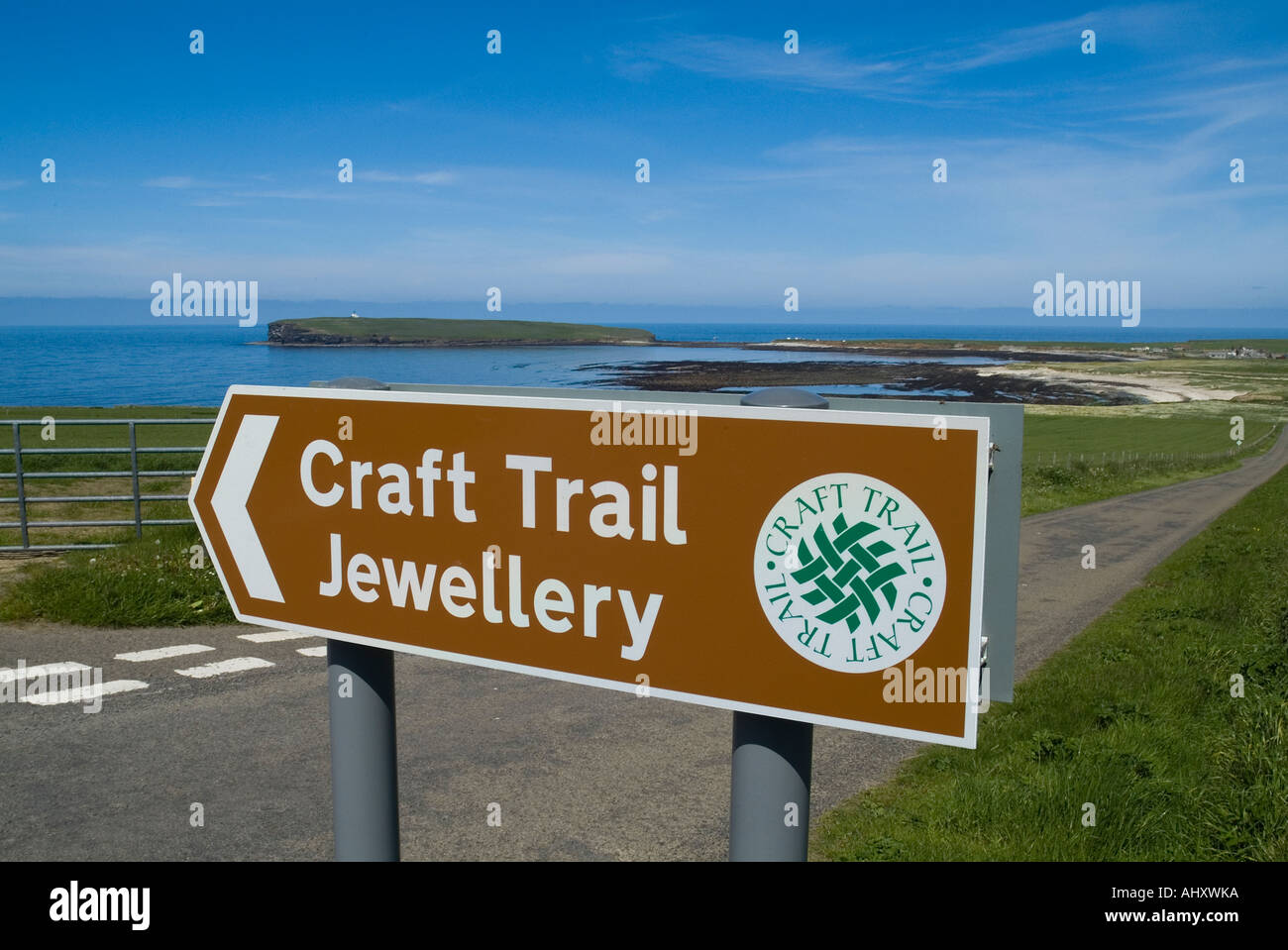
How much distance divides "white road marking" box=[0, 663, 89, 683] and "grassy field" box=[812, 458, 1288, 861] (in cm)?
563

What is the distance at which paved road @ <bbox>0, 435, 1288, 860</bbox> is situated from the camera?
4.64 m

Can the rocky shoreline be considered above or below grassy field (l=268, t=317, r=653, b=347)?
below

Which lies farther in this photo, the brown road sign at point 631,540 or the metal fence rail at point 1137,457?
the metal fence rail at point 1137,457

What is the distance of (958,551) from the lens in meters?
1.43

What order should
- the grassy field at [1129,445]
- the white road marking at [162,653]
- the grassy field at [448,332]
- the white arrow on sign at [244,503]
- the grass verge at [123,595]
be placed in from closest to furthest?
the white arrow on sign at [244,503] < the white road marking at [162,653] < the grass verge at [123,595] < the grassy field at [1129,445] < the grassy field at [448,332]

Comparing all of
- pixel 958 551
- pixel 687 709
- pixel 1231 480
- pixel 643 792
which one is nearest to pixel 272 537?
pixel 958 551

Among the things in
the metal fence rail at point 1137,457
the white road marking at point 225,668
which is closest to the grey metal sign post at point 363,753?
the white road marking at point 225,668

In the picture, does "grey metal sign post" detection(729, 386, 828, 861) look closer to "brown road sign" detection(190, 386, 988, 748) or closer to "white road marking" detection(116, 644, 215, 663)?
"brown road sign" detection(190, 386, 988, 748)

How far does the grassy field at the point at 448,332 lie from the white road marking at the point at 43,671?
187 ft

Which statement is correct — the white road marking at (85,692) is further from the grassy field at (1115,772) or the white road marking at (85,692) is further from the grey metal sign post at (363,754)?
the grey metal sign post at (363,754)

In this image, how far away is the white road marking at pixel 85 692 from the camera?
21.7ft

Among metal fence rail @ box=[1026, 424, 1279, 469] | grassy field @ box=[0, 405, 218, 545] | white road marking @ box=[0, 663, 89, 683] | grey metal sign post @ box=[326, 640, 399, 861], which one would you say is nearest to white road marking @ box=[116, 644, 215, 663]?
white road marking @ box=[0, 663, 89, 683]

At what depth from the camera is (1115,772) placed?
507cm

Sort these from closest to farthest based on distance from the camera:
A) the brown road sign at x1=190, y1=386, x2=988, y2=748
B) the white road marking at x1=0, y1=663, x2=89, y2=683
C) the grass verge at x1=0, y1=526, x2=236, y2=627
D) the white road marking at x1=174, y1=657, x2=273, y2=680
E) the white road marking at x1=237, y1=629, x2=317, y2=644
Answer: the brown road sign at x1=190, y1=386, x2=988, y2=748, the white road marking at x1=0, y1=663, x2=89, y2=683, the white road marking at x1=174, y1=657, x2=273, y2=680, the white road marking at x1=237, y1=629, x2=317, y2=644, the grass verge at x1=0, y1=526, x2=236, y2=627
